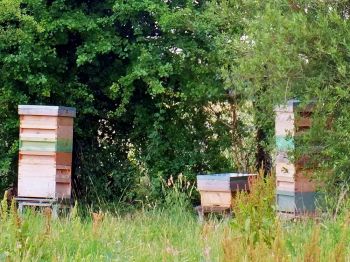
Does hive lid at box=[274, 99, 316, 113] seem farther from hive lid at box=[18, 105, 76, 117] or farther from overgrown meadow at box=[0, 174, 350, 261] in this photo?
hive lid at box=[18, 105, 76, 117]

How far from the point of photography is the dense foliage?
7.77m

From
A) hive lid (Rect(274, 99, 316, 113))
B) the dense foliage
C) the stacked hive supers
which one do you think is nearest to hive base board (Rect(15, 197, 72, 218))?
the dense foliage

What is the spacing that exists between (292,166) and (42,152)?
328cm

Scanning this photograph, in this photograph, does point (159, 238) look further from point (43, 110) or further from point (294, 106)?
point (43, 110)

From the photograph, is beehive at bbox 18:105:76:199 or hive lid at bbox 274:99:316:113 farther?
beehive at bbox 18:105:76:199

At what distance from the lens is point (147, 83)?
373 inches

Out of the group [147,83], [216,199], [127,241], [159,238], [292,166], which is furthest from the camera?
[147,83]

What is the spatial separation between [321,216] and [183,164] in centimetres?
438

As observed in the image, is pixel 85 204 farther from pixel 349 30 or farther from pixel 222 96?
pixel 349 30

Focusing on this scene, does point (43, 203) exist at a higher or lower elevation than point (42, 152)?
lower

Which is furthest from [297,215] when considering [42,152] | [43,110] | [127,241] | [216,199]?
[43,110]

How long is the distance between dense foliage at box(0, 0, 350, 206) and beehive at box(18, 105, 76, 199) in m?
0.68

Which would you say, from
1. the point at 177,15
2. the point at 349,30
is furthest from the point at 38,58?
the point at 349,30

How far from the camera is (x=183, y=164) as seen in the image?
10.4m
